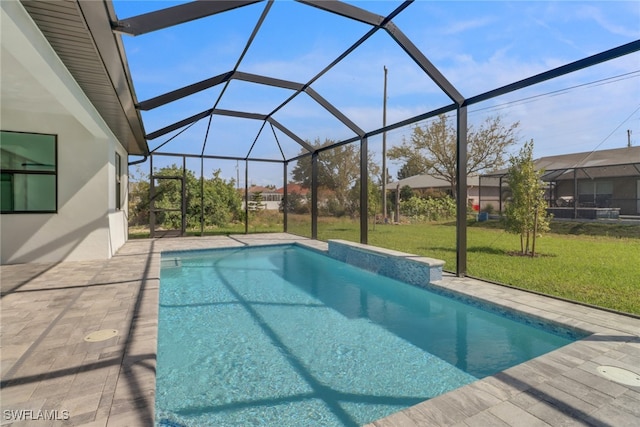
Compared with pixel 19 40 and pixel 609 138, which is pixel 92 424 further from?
pixel 609 138

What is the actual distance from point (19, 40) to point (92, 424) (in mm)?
2995

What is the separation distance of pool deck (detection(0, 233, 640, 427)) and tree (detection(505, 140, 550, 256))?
11.7 ft

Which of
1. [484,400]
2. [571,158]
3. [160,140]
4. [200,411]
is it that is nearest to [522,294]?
[484,400]

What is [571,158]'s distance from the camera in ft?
43.1

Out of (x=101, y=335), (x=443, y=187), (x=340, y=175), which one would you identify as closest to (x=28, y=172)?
(x=101, y=335)

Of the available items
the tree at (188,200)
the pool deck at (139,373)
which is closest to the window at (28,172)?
the pool deck at (139,373)

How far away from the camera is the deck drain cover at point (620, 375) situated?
228cm

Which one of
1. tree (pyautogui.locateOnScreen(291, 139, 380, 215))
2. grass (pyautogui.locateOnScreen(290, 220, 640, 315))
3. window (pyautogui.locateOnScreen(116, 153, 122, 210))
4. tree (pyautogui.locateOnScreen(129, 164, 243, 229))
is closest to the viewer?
A: grass (pyautogui.locateOnScreen(290, 220, 640, 315))

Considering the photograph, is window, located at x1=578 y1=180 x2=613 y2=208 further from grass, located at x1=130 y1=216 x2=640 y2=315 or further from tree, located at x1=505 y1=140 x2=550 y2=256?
tree, located at x1=505 y1=140 x2=550 y2=256

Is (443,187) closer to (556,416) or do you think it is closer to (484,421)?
(556,416)

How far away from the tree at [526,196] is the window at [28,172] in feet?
30.9

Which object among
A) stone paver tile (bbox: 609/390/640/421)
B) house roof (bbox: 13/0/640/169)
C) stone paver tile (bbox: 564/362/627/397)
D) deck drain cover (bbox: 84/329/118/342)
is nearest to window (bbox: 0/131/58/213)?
house roof (bbox: 13/0/640/169)

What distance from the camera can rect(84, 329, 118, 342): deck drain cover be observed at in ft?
9.48

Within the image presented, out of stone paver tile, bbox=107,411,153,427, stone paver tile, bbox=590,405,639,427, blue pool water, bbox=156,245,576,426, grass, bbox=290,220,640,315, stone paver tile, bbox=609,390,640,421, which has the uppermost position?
grass, bbox=290,220,640,315
